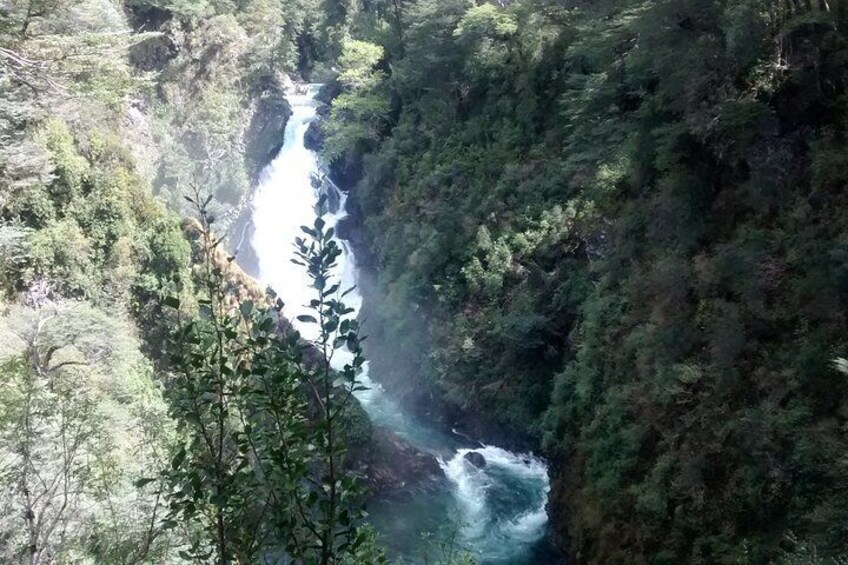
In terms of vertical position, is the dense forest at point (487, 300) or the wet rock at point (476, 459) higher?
the dense forest at point (487, 300)

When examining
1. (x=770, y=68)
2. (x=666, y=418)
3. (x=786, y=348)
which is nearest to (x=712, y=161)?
(x=770, y=68)

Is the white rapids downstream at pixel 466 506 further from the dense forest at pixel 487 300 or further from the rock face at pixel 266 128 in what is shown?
the rock face at pixel 266 128

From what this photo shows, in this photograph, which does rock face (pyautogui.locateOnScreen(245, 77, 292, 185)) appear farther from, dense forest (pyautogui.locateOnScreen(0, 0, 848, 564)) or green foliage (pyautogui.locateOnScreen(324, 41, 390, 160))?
dense forest (pyautogui.locateOnScreen(0, 0, 848, 564))

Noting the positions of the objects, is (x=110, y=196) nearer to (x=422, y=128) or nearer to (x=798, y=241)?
(x=422, y=128)

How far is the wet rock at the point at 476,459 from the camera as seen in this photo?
651 inches

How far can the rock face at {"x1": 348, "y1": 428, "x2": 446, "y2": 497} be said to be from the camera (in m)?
15.6

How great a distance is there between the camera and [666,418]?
31.9ft

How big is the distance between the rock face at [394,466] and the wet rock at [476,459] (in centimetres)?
94

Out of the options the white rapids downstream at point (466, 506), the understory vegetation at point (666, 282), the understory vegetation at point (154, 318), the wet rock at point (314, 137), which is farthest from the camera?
the wet rock at point (314, 137)

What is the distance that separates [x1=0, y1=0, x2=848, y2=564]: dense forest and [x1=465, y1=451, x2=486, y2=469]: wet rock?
0.87m

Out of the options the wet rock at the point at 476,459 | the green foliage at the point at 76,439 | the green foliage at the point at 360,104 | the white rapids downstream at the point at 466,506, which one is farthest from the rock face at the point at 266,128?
the wet rock at the point at 476,459

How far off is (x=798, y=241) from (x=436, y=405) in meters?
12.7

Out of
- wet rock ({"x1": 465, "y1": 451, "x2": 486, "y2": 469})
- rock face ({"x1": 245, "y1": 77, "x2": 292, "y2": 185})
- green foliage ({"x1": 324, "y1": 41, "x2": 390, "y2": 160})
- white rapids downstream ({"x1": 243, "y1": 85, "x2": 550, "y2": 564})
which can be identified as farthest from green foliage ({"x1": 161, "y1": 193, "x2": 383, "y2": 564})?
rock face ({"x1": 245, "y1": 77, "x2": 292, "y2": 185})

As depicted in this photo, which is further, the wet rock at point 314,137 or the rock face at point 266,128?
the wet rock at point 314,137
